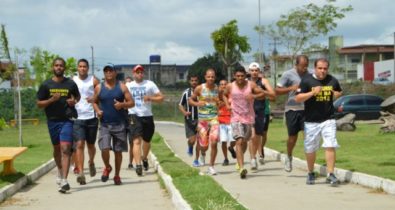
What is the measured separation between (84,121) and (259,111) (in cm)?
376

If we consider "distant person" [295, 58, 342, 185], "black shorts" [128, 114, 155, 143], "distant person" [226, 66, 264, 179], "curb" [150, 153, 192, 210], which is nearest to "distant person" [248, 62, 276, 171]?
"distant person" [226, 66, 264, 179]

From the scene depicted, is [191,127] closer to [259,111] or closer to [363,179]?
[259,111]

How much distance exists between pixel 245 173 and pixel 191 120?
12.4 ft

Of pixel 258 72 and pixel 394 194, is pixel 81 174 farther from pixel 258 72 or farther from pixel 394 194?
pixel 394 194

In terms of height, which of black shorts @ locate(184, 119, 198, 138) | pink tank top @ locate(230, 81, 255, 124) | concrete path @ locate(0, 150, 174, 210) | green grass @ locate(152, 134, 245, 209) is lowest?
concrete path @ locate(0, 150, 174, 210)

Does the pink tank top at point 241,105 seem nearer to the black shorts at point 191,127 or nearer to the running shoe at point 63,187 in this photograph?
the running shoe at point 63,187

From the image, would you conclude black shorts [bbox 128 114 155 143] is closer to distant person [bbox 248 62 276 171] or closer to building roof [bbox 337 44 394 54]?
distant person [bbox 248 62 276 171]

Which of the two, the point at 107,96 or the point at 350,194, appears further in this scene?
the point at 107,96

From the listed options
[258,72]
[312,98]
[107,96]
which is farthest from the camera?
[258,72]

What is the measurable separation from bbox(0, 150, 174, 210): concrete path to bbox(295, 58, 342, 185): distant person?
244 cm

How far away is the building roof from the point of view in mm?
90562

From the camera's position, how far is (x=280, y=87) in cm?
1171

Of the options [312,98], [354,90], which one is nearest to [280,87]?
[312,98]

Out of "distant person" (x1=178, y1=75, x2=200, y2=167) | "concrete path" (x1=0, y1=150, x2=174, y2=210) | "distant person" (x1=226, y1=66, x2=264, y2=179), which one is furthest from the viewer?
"distant person" (x1=178, y1=75, x2=200, y2=167)
